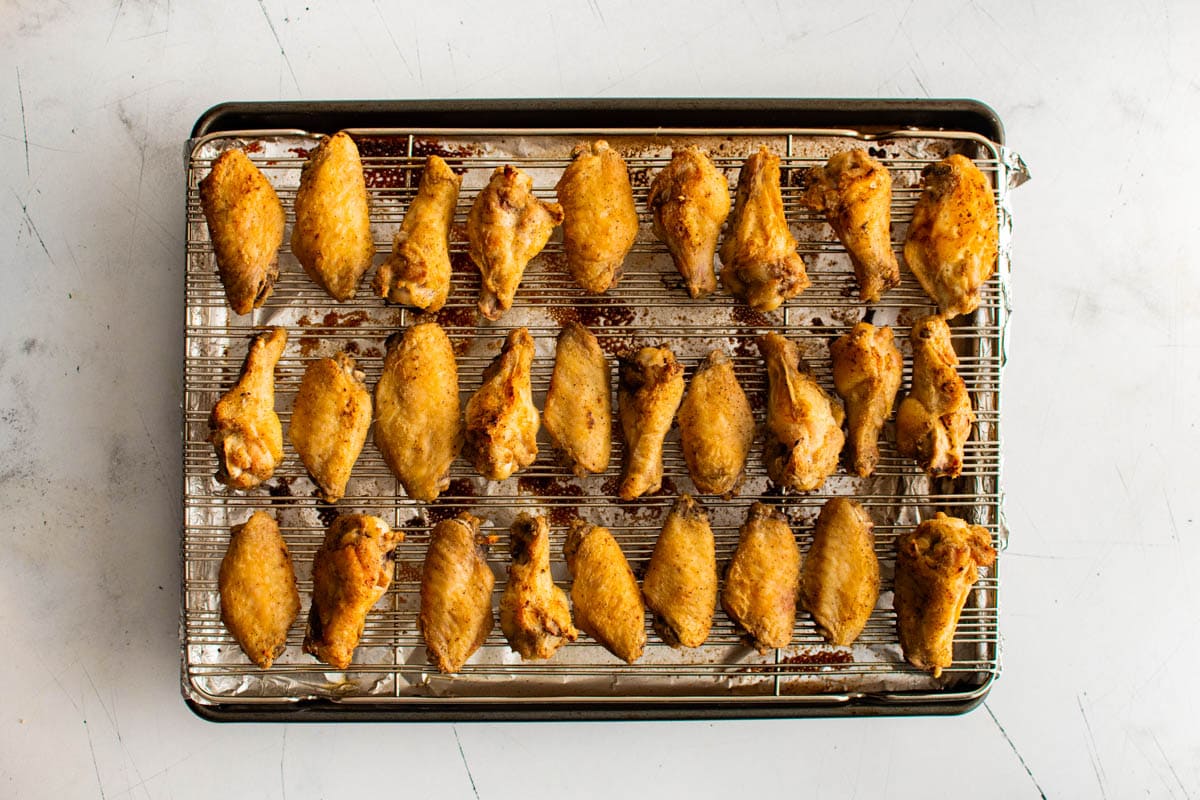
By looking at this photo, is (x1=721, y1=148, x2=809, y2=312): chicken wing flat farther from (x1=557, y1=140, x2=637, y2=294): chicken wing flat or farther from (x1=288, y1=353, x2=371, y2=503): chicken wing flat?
(x1=288, y1=353, x2=371, y2=503): chicken wing flat

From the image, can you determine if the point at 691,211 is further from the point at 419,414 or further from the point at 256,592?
the point at 256,592

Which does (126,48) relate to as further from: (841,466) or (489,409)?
(841,466)

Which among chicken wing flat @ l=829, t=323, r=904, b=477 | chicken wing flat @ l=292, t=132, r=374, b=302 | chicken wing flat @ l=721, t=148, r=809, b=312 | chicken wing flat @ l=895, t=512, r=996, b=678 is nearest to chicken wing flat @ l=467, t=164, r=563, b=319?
chicken wing flat @ l=292, t=132, r=374, b=302

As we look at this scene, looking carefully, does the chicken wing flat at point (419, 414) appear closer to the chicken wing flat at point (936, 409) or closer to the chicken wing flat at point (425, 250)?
the chicken wing flat at point (425, 250)

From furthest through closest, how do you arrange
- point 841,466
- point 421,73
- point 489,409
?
1. point 421,73
2. point 841,466
3. point 489,409

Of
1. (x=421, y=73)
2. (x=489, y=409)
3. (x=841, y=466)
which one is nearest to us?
(x=489, y=409)

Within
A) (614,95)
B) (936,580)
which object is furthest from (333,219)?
(936,580)

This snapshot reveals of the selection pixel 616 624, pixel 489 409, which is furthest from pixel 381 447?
pixel 616 624
